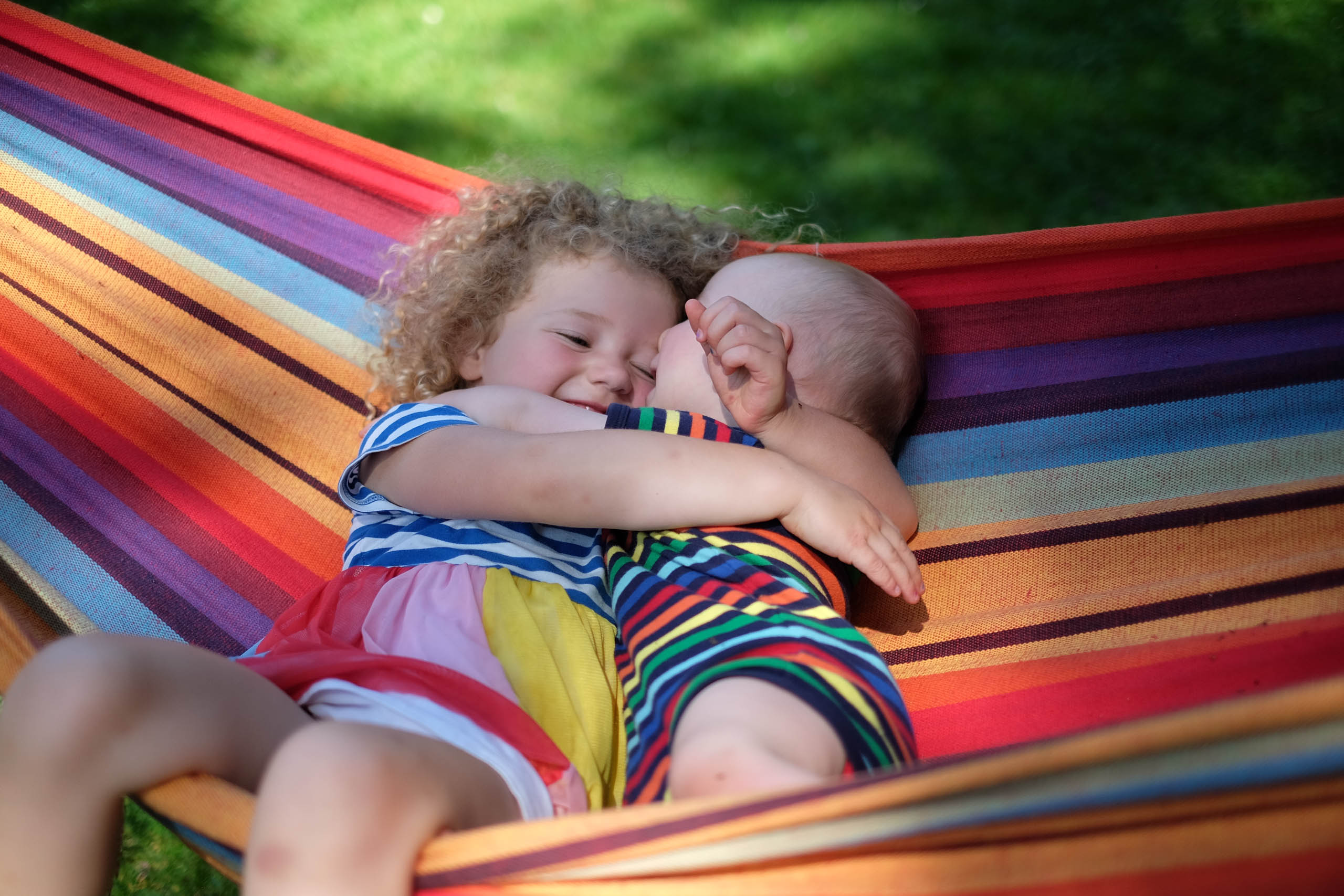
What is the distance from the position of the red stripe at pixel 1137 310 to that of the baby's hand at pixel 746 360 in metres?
0.45

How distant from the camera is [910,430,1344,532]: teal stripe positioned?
156 cm

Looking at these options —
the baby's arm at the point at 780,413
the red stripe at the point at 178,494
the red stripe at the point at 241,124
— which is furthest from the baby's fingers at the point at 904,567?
→ the red stripe at the point at 241,124

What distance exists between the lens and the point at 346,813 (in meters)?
0.91

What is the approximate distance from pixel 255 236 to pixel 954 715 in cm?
159

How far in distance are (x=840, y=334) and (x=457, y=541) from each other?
60 cm

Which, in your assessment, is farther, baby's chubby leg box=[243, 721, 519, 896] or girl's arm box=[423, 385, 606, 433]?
girl's arm box=[423, 385, 606, 433]

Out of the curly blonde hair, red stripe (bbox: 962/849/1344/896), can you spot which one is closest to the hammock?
red stripe (bbox: 962/849/1344/896)

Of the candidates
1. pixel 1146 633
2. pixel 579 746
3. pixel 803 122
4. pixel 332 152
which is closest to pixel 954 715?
pixel 1146 633

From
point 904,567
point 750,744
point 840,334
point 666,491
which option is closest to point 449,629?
point 666,491

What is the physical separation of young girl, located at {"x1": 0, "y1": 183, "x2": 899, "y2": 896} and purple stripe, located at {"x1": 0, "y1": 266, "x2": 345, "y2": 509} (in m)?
0.21

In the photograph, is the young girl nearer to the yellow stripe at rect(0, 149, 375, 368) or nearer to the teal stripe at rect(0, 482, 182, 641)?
the yellow stripe at rect(0, 149, 375, 368)

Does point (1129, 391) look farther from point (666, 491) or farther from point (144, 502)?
point (144, 502)

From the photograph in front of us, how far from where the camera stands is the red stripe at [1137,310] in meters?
1.69

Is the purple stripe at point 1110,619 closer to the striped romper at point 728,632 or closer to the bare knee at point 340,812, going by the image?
the striped romper at point 728,632
